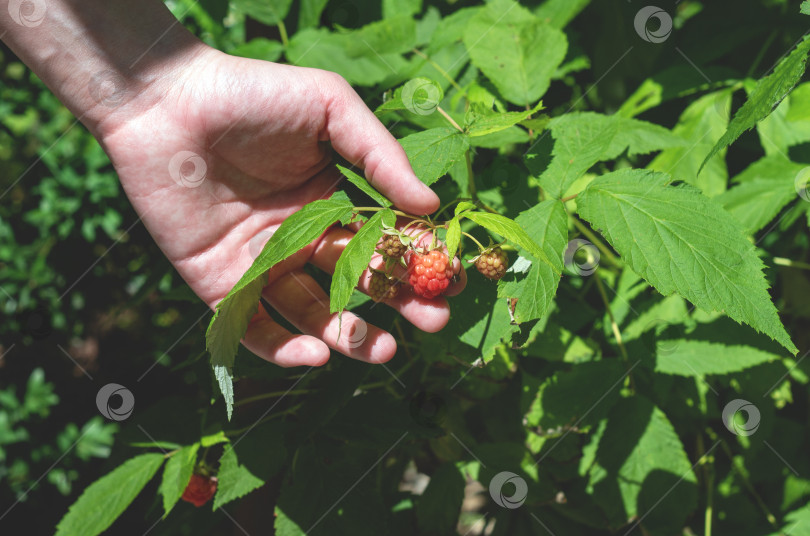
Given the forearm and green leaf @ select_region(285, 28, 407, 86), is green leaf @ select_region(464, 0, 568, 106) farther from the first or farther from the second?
the forearm

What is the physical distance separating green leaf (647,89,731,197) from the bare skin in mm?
923

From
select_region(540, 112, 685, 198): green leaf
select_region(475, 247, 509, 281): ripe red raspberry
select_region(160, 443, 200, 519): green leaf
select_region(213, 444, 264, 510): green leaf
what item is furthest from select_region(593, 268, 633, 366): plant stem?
select_region(160, 443, 200, 519): green leaf

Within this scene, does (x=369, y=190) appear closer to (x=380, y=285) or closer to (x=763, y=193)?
(x=380, y=285)

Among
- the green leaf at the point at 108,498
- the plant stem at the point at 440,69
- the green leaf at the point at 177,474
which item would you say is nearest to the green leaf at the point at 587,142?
the plant stem at the point at 440,69

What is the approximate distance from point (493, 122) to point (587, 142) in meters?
0.24

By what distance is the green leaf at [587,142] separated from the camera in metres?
1.19

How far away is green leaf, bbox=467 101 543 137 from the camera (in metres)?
1.10

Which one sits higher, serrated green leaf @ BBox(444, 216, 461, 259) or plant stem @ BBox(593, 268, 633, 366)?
serrated green leaf @ BBox(444, 216, 461, 259)

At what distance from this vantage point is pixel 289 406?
1538 millimetres

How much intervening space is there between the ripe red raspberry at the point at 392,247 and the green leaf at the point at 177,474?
0.80 meters

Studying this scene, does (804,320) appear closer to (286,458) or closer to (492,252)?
(492,252)

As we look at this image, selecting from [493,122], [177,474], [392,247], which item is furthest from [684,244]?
[177,474]

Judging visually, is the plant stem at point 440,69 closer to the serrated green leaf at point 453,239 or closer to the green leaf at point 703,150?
the green leaf at point 703,150

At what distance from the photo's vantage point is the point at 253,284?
1.14 metres
